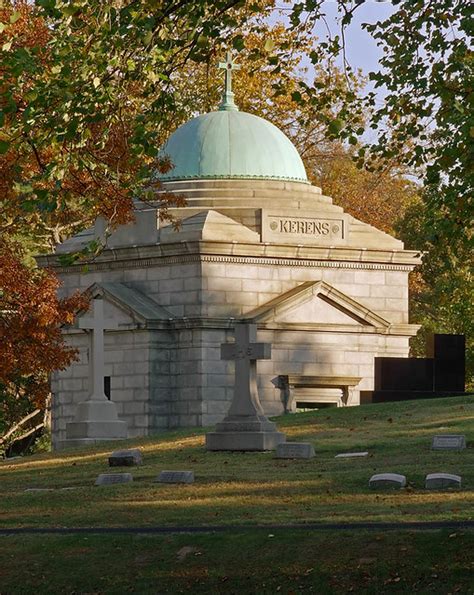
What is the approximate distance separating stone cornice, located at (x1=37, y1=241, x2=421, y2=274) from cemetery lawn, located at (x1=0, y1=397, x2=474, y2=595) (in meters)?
10.1

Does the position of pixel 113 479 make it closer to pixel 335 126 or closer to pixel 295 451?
pixel 295 451

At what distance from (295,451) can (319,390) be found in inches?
544

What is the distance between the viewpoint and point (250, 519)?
19.3 m

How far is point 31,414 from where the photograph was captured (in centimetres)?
5366

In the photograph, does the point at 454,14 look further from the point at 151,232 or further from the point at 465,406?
the point at 151,232

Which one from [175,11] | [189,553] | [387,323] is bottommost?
[189,553]

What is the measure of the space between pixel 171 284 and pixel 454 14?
21.2 meters

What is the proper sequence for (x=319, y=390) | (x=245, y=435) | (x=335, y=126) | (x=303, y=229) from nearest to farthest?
(x=335, y=126)
(x=245, y=435)
(x=319, y=390)
(x=303, y=229)

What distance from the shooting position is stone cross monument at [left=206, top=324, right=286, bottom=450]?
27781mm

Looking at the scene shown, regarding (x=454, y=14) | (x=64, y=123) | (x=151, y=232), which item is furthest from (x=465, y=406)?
(x=64, y=123)

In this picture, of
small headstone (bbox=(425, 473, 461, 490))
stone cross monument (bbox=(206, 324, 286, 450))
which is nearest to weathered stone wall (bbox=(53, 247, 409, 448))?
stone cross monument (bbox=(206, 324, 286, 450))

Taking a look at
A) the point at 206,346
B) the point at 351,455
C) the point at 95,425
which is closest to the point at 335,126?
the point at 351,455

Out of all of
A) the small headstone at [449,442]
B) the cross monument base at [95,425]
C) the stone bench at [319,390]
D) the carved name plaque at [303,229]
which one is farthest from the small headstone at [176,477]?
the carved name plaque at [303,229]

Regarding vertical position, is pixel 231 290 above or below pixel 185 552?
above
